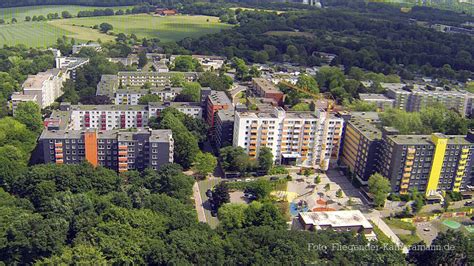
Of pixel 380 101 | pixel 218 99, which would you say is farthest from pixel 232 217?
pixel 380 101

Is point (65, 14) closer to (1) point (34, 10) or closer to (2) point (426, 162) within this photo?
(1) point (34, 10)

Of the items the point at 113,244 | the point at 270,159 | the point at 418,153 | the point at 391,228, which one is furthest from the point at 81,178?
the point at 418,153

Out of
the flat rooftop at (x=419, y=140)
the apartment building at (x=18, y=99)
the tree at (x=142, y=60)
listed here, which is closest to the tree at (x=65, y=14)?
the tree at (x=142, y=60)

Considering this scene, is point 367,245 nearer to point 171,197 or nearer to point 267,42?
point 171,197

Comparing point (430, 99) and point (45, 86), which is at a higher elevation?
point (430, 99)

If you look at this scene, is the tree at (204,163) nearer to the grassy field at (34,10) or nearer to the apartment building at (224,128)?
the apartment building at (224,128)
